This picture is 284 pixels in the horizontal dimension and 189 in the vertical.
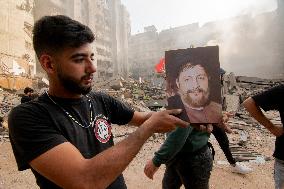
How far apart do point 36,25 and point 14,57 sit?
1098 inches

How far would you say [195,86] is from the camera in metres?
2.03

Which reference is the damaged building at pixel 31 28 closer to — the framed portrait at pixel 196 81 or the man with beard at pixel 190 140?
the man with beard at pixel 190 140

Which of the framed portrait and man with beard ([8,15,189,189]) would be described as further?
the framed portrait

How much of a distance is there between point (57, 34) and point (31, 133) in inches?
24.9

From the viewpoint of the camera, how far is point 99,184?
5.20 ft

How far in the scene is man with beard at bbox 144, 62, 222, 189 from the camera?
6.45 ft

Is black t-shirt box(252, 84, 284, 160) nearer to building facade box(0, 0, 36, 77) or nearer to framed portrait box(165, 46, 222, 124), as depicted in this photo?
framed portrait box(165, 46, 222, 124)

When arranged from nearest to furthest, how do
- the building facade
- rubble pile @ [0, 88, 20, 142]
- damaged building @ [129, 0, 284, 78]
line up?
rubble pile @ [0, 88, 20, 142] < the building facade < damaged building @ [129, 0, 284, 78]

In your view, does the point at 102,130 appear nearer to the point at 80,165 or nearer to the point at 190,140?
the point at 80,165

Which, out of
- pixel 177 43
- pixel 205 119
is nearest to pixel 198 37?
pixel 177 43

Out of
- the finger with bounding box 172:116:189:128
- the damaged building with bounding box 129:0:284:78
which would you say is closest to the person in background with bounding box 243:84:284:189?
the finger with bounding box 172:116:189:128

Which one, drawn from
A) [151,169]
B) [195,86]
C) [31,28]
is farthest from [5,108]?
[31,28]

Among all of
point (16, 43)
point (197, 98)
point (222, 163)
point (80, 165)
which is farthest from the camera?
point (16, 43)

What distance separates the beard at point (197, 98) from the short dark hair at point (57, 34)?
0.80 m
